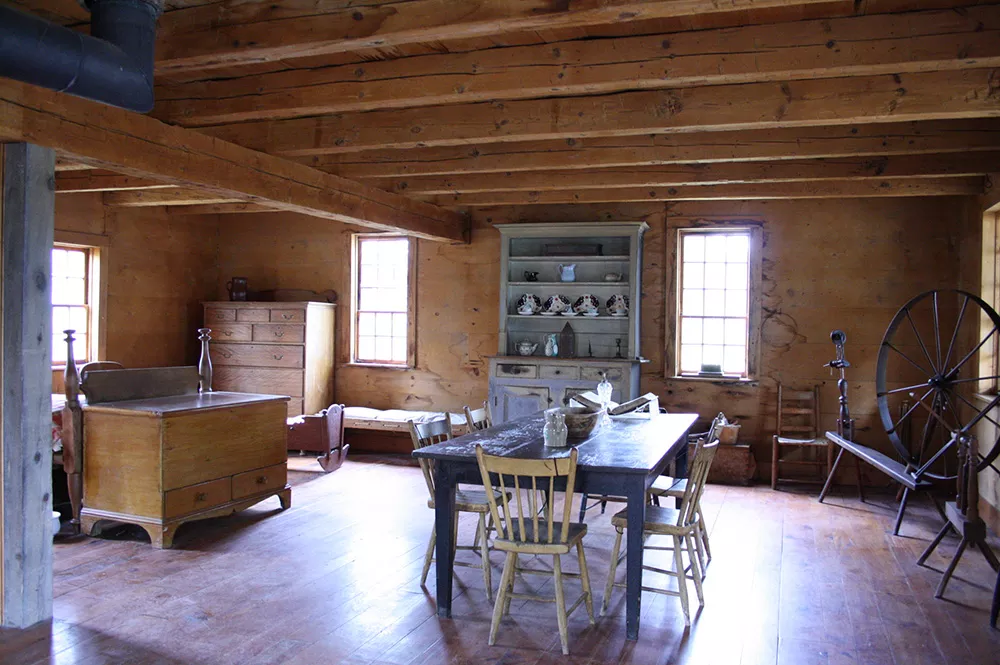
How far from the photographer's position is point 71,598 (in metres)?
4.19

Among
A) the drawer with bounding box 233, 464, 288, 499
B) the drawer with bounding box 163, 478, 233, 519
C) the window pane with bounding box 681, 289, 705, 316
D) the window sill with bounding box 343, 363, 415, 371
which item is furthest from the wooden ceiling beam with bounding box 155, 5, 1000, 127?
the window sill with bounding box 343, 363, 415, 371

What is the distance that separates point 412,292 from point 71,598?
17.1ft

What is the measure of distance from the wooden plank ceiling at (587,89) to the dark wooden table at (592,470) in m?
1.84

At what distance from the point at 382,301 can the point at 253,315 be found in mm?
1439

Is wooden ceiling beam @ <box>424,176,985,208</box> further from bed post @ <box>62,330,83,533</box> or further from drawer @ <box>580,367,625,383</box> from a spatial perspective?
bed post @ <box>62,330,83,533</box>

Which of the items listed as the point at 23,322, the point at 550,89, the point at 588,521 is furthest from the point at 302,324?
the point at 550,89

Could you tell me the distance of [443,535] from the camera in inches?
157

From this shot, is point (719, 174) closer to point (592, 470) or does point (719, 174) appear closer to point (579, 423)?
point (579, 423)

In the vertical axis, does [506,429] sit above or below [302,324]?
below

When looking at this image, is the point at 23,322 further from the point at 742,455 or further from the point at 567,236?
the point at 742,455

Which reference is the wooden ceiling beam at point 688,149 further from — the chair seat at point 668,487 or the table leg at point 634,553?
the table leg at point 634,553

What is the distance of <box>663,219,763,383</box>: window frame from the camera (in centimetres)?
763

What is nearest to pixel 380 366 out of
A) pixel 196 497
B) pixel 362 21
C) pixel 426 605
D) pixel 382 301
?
pixel 382 301

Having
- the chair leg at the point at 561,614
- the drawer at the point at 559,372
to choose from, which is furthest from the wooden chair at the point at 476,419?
the drawer at the point at 559,372
